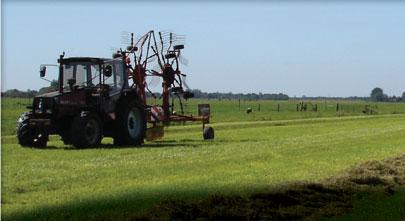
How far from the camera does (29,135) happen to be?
821 inches

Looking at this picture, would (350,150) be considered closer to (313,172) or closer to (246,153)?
(246,153)

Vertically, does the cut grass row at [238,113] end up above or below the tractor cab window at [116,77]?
below

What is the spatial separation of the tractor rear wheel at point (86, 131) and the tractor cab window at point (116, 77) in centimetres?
167

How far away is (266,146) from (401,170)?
7.16 metres

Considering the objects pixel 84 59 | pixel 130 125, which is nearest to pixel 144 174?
pixel 84 59

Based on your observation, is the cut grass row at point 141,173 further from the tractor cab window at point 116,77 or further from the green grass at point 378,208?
the tractor cab window at point 116,77

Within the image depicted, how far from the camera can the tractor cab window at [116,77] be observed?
22344 millimetres

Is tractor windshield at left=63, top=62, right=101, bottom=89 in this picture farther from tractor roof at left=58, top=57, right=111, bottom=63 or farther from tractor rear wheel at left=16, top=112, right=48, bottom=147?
tractor rear wheel at left=16, top=112, right=48, bottom=147

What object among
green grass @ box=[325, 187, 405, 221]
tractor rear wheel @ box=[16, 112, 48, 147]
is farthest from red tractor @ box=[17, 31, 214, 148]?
green grass @ box=[325, 187, 405, 221]

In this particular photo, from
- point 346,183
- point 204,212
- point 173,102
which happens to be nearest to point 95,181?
point 204,212

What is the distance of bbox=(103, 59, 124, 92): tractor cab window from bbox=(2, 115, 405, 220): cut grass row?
Answer: 9.69 ft

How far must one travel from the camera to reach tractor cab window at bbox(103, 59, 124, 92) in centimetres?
2234

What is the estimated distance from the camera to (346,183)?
42.5 feet

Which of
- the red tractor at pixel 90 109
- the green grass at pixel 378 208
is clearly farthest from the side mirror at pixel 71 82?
the green grass at pixel 378 208
